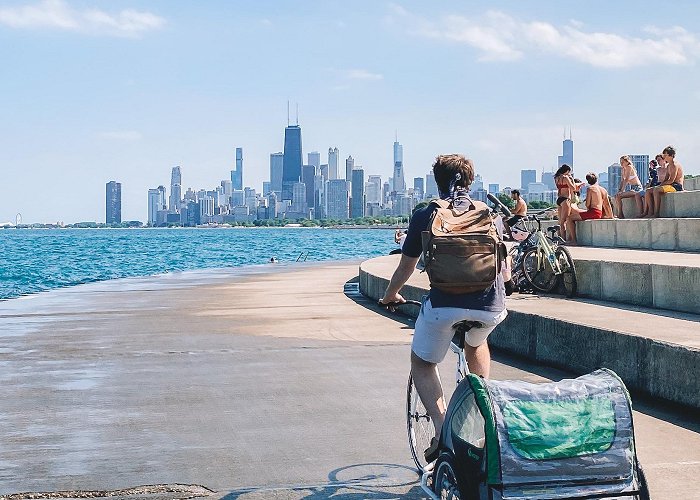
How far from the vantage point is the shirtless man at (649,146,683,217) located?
20875mm

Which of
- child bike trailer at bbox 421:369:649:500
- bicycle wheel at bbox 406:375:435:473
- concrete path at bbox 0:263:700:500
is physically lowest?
concrete path at bbox 0:263:700:500

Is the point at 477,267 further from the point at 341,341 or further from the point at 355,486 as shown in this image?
the point at 341,341

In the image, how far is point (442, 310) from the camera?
5.42m

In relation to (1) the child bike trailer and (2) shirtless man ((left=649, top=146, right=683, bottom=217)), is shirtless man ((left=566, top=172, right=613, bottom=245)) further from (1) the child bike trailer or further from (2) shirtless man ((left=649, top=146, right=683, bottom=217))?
(1) the child bike trailer

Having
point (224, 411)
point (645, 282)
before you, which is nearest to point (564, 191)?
point (645, 282)

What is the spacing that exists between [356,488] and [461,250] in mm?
1742

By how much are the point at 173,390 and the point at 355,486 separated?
382cm

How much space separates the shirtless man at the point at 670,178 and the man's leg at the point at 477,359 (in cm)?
1624

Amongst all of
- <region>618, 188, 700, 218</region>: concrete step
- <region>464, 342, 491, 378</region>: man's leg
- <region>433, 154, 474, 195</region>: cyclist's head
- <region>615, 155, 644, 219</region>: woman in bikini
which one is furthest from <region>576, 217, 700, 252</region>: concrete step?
<region>433, 154, 474, 195</region>: cyclist's head

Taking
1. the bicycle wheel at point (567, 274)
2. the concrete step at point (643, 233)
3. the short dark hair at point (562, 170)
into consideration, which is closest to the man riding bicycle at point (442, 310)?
the bicycle wheel at point (567, 274)

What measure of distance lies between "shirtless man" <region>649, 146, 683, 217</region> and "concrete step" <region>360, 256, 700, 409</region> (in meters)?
8.46

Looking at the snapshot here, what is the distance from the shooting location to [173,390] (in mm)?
9562

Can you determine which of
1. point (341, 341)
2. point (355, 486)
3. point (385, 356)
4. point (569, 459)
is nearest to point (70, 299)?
point (341, 341)

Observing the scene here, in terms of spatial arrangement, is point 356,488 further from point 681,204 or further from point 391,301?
point 681,204
